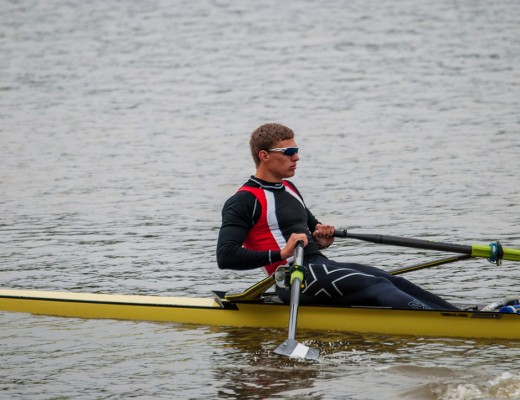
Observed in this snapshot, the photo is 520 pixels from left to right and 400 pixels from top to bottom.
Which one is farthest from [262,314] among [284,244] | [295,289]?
[295,289]

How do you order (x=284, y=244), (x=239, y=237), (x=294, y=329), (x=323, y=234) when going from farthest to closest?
(x=323, y=234) < (x=284, y=244) < (x=239, y=237) < (x=294, y=329)

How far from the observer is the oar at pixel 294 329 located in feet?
31.0

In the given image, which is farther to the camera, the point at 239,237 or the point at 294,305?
the point at 239,237

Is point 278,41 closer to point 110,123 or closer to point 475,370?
point 110,123

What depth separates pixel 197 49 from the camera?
34.9 metres

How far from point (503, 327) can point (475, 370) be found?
0.67m

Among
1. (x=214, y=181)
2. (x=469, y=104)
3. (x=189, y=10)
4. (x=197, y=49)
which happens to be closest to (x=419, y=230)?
(x=214, y=181)

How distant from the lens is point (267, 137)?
10.0 metres

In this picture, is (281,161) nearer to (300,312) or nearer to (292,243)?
(292,243)

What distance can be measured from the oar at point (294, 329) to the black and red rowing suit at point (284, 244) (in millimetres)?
292

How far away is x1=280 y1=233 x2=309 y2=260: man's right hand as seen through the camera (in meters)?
9.62

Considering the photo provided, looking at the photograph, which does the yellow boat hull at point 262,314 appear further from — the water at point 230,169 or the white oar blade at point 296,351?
the white oar blade at point 296,351

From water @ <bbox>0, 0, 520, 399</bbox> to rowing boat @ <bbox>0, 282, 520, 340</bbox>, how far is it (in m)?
0.11

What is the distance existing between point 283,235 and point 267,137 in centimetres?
82
